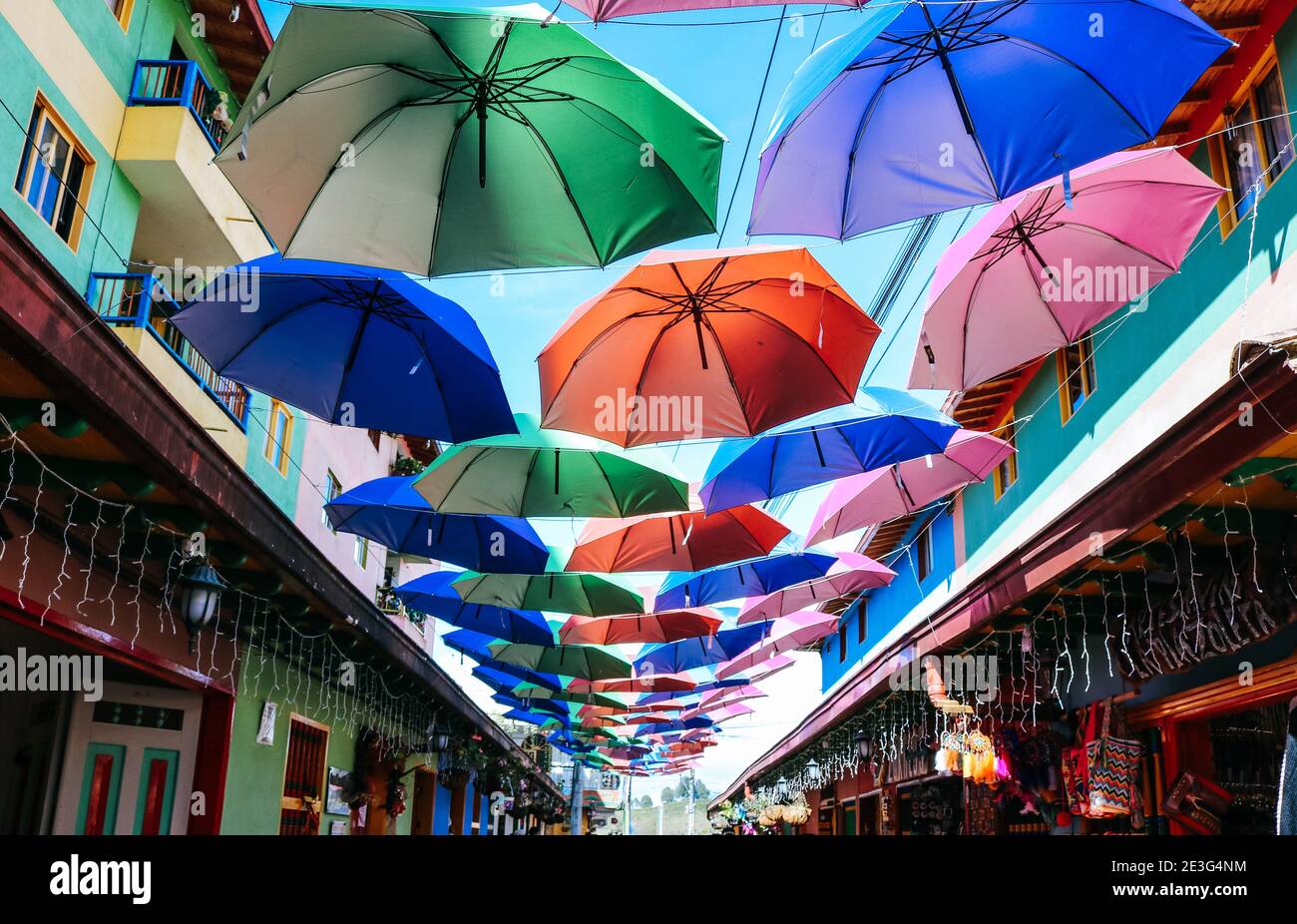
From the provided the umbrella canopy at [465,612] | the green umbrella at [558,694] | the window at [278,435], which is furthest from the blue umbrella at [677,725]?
the window at [278,435]

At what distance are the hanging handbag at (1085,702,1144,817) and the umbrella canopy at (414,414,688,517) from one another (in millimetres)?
4274

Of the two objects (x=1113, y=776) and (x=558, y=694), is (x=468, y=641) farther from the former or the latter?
(x=1113, y=776)

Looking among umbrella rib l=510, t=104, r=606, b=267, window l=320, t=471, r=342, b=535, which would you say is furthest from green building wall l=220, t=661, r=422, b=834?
umbrella rib l=510, t=104, r=606, b=267

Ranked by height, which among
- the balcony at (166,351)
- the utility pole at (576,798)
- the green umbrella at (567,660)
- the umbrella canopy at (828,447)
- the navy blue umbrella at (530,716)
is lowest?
the utility pole at (576,798)

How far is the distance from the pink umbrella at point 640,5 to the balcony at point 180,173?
19.9 ft

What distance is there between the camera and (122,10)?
862 cm

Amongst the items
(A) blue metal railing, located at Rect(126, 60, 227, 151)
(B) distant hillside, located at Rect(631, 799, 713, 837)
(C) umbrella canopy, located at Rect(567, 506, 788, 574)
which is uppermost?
(A) blue metal railing, located at Rect(126, 60, 227, 151)

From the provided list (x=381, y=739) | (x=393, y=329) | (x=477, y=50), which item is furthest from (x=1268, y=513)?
(x=381, y=739)

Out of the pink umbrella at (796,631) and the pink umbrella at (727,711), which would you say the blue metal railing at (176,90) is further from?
the pink umbrella at (727,711)

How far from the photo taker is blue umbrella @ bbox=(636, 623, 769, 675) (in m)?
16.1

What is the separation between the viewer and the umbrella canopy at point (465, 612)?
12359mm

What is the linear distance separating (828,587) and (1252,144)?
7568mm

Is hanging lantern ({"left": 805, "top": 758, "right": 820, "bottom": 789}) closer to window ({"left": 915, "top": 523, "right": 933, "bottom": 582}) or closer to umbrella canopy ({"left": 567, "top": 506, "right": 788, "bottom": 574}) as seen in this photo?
window ({"left": 915, "top": 523, "right": 933, "bottom": 582})
